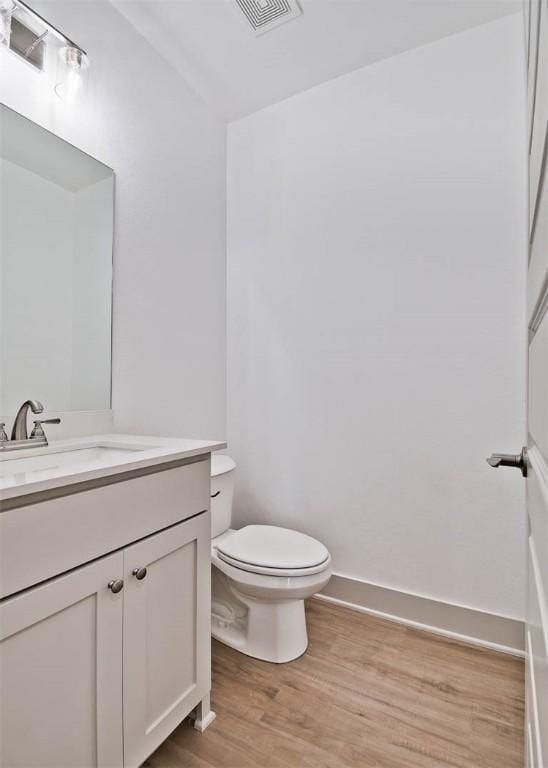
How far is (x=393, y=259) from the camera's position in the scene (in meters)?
1.78

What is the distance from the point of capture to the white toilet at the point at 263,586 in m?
1.41

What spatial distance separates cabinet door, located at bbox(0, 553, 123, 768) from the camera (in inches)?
27.2

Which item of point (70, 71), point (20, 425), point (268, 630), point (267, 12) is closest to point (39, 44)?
point (70, 71)

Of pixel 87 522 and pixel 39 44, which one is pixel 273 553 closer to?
pixel 87 522

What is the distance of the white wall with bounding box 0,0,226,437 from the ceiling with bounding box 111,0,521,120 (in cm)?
10

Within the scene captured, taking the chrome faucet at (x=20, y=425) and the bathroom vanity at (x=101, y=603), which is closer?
the bathroom vanity at (x=101, y=603)

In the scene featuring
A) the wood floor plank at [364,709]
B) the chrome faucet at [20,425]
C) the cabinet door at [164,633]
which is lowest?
the wood floor plank at [364,709]

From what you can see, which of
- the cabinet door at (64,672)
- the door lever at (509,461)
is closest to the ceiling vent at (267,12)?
the door lever at (509,461)

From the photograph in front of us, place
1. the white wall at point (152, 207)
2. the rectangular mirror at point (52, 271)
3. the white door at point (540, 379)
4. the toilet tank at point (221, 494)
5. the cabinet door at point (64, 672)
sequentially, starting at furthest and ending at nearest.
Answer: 1. the toilet tank at point (221, 494)
2. the white wall at point (152, 207)
3. the rectangular mirror at point (52, 271)
4. the cabinet door at point (64, 672)
5. the white door at point (540, 379)

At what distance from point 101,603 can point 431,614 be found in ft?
4.61

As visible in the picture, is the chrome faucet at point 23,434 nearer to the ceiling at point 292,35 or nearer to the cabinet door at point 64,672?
the cabinet door at point 64,672

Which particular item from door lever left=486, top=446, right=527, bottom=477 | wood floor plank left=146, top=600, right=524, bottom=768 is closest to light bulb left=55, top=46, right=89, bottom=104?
door lever left=486, top=446, right=527, bottom=477

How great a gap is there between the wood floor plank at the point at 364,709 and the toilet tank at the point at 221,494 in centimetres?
46

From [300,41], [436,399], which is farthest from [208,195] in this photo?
[436,399]
